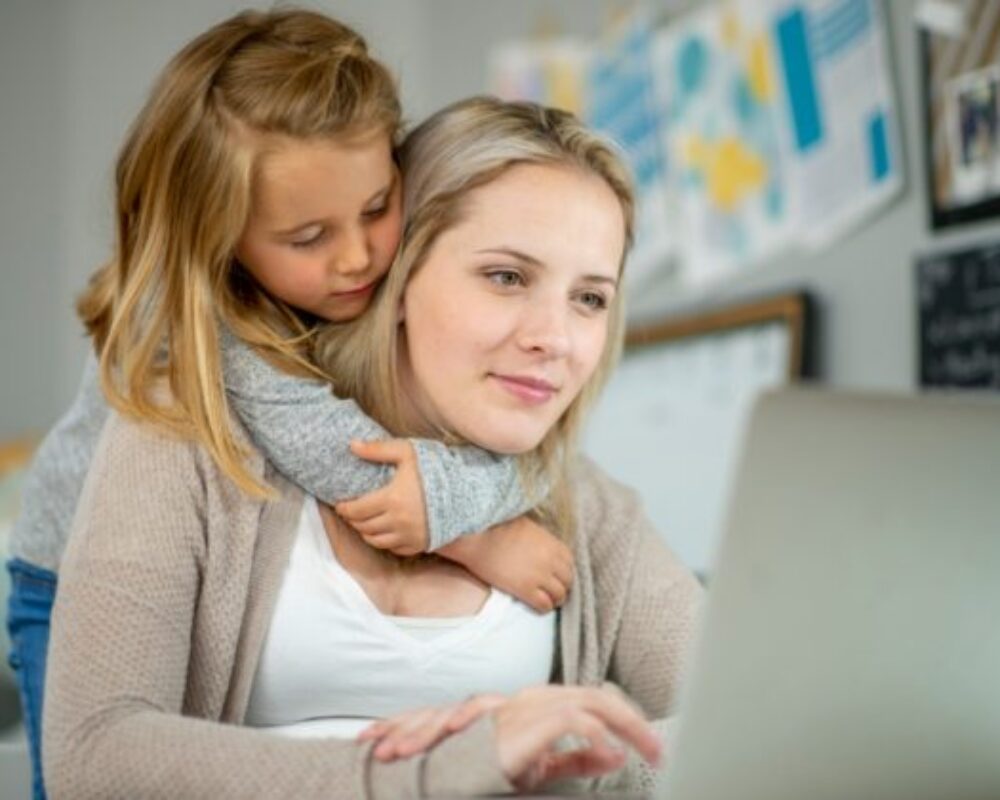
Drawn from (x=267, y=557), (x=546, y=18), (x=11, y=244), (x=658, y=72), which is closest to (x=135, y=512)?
(x=267, y=557)

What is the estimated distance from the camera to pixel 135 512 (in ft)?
4.06

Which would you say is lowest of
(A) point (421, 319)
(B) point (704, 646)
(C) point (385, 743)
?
(C) point (385, 743)

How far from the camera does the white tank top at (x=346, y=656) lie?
4.30 ft

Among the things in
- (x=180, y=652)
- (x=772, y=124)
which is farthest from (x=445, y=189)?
(x=772, y=124)

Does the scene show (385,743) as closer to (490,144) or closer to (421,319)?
(421,319)

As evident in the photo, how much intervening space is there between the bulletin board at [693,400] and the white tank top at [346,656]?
1.64 metres

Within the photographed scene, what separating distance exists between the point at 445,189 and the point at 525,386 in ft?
0.62

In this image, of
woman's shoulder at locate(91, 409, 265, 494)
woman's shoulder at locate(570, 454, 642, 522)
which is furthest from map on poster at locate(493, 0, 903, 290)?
woman's shoulder at locate(91, 409, 265, 494)

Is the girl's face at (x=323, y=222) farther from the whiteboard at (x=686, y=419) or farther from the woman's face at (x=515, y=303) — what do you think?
the whiteboard at (x=686, y=419)

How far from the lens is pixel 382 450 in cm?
132

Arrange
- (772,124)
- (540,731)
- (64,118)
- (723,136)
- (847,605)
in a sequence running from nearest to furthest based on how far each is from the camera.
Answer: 1. (847,605)
2. (540,731)
3. (772,124)
4. (723,136)
5. (64,118)

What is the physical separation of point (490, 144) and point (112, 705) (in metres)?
0.57

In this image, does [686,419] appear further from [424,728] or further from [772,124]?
[424,728]

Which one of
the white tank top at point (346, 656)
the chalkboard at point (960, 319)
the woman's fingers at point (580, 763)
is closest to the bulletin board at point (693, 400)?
the chalkboard at point (960, 319)
